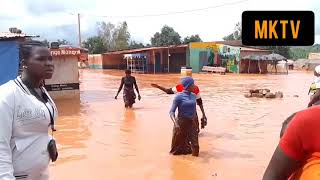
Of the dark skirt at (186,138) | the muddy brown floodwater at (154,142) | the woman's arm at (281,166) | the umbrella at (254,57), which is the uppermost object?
the umbrella at (254,57)

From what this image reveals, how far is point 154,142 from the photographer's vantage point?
8773 mm

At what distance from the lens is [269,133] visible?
9938mm

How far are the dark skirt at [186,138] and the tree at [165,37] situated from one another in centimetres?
5557

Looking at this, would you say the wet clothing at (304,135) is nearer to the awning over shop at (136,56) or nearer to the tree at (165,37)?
the awning over shop at (136,56)

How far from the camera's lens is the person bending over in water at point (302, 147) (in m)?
1.52

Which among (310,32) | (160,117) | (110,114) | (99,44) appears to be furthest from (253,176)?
(99,44)

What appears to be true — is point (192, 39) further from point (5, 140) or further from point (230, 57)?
point (5, 140)

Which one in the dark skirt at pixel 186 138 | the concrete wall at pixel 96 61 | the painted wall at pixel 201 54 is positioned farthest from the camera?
the concrete wall at pixel 96 61

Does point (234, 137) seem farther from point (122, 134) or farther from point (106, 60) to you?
point (106, 60)

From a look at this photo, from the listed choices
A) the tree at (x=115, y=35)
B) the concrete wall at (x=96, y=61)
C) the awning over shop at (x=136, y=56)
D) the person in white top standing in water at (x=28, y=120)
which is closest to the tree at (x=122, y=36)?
the tree at (x=115, y=35)

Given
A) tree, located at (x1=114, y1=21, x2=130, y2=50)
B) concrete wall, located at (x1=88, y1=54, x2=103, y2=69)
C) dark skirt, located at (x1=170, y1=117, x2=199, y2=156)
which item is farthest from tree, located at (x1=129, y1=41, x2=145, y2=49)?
dark skirt, located at (x1=170, y1=117, x2=199, y2=156)

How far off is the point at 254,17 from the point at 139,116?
341 inches

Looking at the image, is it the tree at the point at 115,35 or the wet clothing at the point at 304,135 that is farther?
the tree at the point at 115,35

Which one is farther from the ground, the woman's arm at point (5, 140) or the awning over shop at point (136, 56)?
the awning over shop at point (136, 56)
